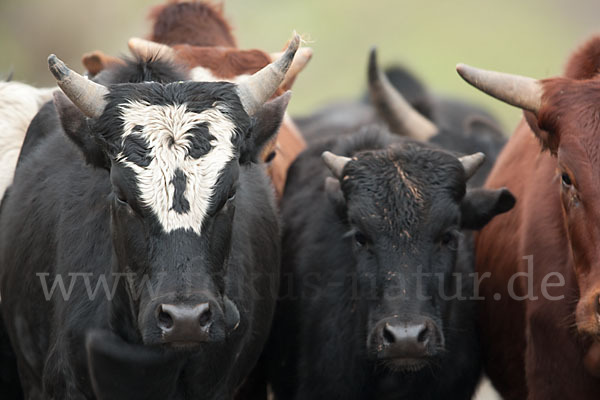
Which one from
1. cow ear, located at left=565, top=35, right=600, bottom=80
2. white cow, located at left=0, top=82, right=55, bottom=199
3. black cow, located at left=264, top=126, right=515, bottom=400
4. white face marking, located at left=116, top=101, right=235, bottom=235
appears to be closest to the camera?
white face marking, located at left=116, top=101, right=235, bottom=235

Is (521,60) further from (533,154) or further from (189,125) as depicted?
(189,125)

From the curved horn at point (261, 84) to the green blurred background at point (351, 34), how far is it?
1546 cm

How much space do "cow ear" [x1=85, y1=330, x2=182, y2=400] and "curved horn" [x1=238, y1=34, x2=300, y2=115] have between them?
1283 millimetres

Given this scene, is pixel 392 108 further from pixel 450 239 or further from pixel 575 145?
pixel 575 145

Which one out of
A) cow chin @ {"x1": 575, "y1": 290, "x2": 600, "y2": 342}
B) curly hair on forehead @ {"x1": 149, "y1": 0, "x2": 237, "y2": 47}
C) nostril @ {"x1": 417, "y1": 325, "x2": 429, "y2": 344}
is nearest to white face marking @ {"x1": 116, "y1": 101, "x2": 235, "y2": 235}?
nostril @ {"x1": 417, "y1": 325, "x2": 429, "y2": 344}

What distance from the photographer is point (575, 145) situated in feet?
16.5

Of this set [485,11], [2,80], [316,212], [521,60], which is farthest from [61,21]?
[316,212]

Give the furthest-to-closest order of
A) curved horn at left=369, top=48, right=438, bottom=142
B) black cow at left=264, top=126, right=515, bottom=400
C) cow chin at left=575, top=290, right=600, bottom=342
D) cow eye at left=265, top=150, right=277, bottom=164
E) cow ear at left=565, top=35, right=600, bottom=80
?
curved horn at left=369, top=48, right=438, bottom=142 → cow eye at left=265, top=150, right=277, bottom=164 → cow ear at left=565, top=35, right=600, bottom=80 → black cow at left=264, top=126, right=515, bottom=400 → cow chin at left=575, top=290, right=600, bottom=342

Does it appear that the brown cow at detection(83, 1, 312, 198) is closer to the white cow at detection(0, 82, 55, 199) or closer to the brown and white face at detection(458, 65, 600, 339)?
the white cow at detection(0, 82, 55, 199)

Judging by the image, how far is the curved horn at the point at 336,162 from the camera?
6070mm

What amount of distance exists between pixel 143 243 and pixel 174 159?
406 millimetres

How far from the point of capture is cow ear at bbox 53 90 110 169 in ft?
15.7

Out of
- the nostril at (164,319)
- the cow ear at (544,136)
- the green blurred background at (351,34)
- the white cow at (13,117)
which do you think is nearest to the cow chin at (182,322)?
the nostril at (164,319)

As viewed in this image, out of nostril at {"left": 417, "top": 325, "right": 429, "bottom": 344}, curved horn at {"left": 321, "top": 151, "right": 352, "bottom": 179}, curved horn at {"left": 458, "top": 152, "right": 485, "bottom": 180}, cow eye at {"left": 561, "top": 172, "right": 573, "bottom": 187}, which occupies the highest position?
cow eye at {"left": 561, "top": 172, "right": 573, "bottom": 187}
